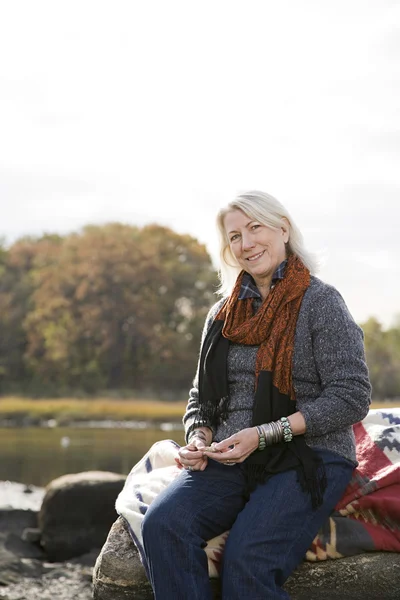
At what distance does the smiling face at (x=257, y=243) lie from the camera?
3.24 metres

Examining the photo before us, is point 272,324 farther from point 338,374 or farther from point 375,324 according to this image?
point 375,324

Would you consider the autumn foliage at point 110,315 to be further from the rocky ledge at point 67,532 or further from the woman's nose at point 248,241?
the woman's nose at point 248,241

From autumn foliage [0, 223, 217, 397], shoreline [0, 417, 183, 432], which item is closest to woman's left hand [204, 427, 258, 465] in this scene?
shoreline [0, 417, 183, 432]

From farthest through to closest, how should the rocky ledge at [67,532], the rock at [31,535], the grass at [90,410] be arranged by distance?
the grass at [90,410], the rock at [31,535], the rocky ledge at [67,532]

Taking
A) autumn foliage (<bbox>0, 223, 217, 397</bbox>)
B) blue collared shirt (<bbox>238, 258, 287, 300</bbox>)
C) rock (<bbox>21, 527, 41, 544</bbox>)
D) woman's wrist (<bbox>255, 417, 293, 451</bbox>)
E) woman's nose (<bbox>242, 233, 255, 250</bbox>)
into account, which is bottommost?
rock (<bbox>21, 527, 41, 544</bbox>)

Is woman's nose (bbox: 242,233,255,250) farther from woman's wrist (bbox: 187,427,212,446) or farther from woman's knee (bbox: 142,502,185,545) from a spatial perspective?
woman's knee (bbox: 142,502,185,545)

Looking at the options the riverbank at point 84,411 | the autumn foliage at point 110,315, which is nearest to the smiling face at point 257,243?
the riverbank at point 84,411

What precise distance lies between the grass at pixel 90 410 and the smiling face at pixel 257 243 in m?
20.4

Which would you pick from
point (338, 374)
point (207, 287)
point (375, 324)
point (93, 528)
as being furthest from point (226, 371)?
point (207, 287)

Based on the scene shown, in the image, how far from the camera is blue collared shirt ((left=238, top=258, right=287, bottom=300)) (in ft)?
10.6

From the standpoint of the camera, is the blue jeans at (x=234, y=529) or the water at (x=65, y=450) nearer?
the blue jeans at (x=234, y=529)

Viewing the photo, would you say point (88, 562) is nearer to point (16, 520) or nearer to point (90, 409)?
point (16, 520)

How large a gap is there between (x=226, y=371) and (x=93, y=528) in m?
4.68

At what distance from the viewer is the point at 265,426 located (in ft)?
9.73
